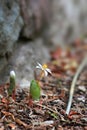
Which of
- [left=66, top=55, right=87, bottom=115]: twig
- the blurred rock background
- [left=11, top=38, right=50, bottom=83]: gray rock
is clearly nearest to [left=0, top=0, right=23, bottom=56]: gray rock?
the blurred rock background

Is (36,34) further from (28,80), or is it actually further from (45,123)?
(45,123)

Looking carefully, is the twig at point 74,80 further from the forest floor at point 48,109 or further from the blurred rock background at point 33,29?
the blurred rock background at point 33,29

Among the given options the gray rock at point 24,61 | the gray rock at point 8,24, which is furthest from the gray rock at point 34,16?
the gray rock at point 8,24

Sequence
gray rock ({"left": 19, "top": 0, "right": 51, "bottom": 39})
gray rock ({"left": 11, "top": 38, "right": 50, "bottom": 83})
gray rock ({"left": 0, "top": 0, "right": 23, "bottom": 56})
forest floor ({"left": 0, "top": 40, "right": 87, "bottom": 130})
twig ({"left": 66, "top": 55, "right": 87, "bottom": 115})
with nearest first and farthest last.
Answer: forest floor ({"left": 0, "top": 40, "right": 87, "bottom": 130})
twig ({"left": 66, "top": 55, "right": 87, "bottom": 115})
gray rock ({"left": 0, "top": 0, "right": 23, "bottom": 56})
gray rock ({"left": 11, "top": 38, "right": 50, "bottom": 83})
gray rock ({"left": 19, "top": 0, "right": 51, "bottom": 39})

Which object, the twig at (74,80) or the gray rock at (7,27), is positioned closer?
the twig at (74,80)

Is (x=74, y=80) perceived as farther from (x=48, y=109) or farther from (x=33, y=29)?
(x=33, y=29)

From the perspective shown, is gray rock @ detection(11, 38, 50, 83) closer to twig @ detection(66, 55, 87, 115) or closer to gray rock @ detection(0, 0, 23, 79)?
gray rock @ detection(0, 0, 23, 79)

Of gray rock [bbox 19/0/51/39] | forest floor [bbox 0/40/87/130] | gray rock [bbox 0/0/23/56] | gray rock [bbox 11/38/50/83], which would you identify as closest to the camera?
forest floor [bbox 0/40/87/130]

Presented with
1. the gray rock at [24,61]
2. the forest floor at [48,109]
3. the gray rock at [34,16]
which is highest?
the gray rock at [34,16]
